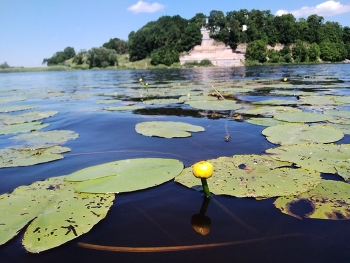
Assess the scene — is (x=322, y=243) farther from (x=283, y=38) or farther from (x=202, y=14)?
(x=202, y=14)

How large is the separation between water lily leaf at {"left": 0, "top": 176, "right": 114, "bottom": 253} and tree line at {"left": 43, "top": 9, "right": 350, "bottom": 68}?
55.8m

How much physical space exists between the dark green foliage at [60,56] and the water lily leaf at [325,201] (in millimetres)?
93949

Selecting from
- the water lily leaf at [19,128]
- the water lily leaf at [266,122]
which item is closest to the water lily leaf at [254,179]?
the water lily leaf at [266,122]

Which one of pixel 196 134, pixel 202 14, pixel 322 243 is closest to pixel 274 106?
pixel 196 134

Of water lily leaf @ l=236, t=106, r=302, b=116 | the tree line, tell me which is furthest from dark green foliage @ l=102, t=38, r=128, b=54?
water lily leaf @ l=236, t=106, r=302, b=116

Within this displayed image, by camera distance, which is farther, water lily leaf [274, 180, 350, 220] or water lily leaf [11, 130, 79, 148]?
water lily leaf [11, 130, 79, 148]

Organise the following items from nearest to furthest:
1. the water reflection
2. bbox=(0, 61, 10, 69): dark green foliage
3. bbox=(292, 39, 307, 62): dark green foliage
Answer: the water reflection
bbox=(292, 39, 307, 62): dark green foliage
bbox=(0, 61, 10, 69): dark green foliage

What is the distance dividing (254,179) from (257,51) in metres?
58.6

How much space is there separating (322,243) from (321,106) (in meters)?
4.48

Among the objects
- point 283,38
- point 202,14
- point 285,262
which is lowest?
point 285,262

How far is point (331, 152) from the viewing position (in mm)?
2428

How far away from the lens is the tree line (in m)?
54.8

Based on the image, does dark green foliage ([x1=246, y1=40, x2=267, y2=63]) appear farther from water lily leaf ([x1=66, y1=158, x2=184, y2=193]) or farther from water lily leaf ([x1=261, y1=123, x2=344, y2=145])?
water lily leaf ([x1=66, y1=158, x2=184, y2=193])

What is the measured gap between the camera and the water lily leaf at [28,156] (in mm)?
2523
